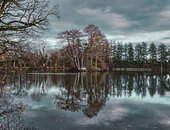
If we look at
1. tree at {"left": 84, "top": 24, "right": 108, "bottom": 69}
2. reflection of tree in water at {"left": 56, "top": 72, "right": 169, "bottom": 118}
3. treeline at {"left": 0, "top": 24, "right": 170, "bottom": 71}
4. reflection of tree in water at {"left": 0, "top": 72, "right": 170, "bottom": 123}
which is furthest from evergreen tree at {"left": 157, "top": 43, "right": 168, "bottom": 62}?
reflection of tree in water at {"left": 0, "top": 72, "right": 170, "bottom": 123}

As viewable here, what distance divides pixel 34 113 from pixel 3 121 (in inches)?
51.9

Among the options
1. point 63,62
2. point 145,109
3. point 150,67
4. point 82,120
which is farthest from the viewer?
point 150,67

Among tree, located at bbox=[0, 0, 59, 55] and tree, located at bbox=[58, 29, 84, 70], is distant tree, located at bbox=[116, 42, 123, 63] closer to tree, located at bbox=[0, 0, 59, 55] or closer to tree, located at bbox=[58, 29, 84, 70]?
tree, located at bbox=[58, 29, 84, 70]

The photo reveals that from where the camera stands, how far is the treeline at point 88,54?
5815 millimetres

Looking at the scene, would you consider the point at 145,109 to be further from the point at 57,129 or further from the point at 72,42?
the point at 72,42

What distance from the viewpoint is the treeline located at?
5815mm

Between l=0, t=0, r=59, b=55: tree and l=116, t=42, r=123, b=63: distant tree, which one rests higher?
l=116, t=42, r=123, b=63: distant tree

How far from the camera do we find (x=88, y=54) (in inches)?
1625

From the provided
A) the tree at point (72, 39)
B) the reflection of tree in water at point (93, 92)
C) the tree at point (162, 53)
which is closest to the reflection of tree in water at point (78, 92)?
the reflection of tree in water at point (93, 92)

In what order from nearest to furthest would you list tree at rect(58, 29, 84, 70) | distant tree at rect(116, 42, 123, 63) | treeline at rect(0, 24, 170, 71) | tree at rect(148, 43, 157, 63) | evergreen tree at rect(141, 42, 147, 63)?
treeline at rect(0, 24, 170, 71) → tree at rect(58, 29, 84, 70) → tree at rect(148, 43, 157, 63) → evergreen tree at rect(141, 42, 147, 63) → distant tree at rect(116, 42, 123, 63)

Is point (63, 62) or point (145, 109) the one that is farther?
point (63, 62)

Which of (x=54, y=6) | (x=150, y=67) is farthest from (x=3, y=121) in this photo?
(x=150, y=67)

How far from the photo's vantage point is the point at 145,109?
6723 millimetres

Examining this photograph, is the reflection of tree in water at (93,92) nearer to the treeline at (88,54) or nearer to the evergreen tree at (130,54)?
the treeline at (88,54)
